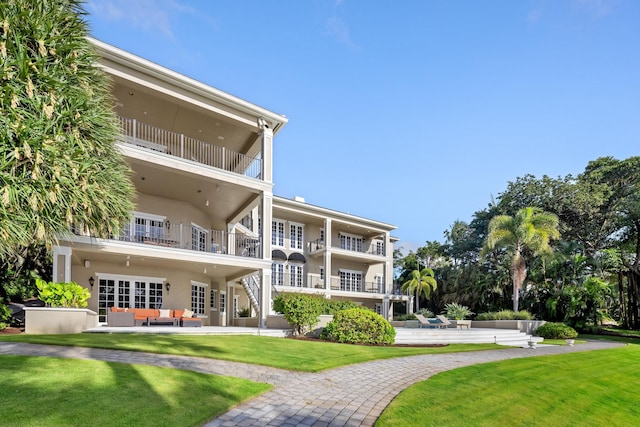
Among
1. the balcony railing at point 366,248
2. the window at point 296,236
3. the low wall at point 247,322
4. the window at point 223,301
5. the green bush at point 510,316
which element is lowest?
the green bush at point 510,316

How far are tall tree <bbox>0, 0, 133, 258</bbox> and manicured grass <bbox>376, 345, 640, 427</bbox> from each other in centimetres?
866

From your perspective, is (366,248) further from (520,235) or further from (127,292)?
(127,292)

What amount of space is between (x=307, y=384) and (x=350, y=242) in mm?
30638

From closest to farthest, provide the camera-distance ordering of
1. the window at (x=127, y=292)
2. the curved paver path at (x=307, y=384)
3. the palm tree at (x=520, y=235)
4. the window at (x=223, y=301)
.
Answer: the curved paver path at (x=307, y=384), the window at (x=127, y=292), the window at (x=223, y=301), the palm tree at (x=520, y=235)

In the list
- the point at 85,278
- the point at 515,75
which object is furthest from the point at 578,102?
the point at 85,278

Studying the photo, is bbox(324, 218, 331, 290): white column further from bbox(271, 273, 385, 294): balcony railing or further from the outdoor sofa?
the outdoor sofa

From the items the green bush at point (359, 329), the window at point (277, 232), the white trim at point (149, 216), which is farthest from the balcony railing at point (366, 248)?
the green bush at point (359, 329)

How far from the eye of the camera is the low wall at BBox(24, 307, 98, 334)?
1275 centimetres

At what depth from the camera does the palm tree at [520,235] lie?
28000 millimetres

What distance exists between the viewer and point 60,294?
1331 centimetres

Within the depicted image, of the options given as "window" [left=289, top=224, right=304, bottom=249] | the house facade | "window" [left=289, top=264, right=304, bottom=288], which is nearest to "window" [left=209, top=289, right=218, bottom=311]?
the house facade

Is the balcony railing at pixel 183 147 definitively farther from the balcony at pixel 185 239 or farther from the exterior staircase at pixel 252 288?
the exterior staircase at pixel 252 288

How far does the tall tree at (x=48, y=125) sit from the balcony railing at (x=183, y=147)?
7.40 m

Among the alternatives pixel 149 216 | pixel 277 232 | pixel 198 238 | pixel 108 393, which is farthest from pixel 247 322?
pixel 108 393
